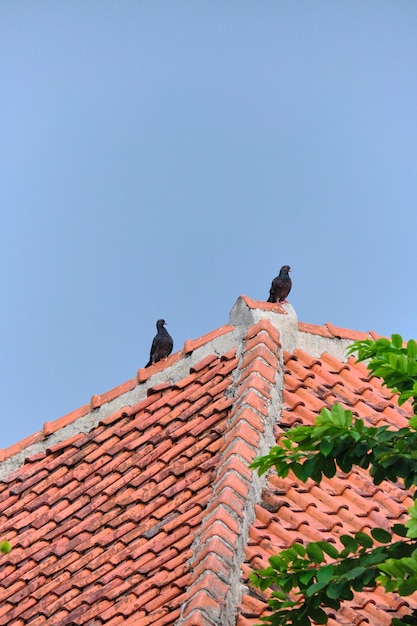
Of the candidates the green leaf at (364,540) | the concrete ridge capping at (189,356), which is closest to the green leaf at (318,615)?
the green leaf at (364,540)

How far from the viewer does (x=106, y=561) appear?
277 inches

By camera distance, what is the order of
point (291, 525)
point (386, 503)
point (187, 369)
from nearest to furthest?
point (291, 525)
point (386, 503)
point (187, 369)

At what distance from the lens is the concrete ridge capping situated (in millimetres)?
8328

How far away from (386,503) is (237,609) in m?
1.54

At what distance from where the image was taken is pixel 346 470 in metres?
5.13

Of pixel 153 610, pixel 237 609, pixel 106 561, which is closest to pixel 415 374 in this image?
pixel 237 609

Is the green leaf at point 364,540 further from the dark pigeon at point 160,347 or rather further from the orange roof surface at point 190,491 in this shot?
the dark pigeon at point 160,347

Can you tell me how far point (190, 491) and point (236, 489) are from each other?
0.57 m

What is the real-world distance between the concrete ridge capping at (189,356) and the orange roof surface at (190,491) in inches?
0.5

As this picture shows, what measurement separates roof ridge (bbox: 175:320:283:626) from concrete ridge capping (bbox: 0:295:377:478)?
18cm

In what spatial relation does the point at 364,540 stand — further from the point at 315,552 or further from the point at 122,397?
the point at 122,397

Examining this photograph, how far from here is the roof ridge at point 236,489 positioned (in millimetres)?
5918

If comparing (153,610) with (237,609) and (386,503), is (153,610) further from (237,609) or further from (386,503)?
(386,503)

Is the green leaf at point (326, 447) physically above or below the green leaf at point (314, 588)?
above
